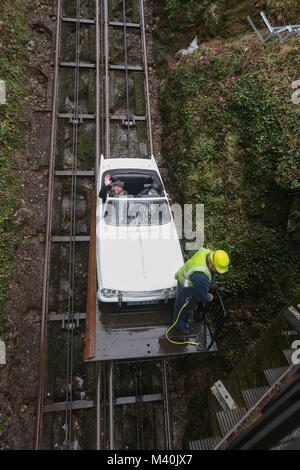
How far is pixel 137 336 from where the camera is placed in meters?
5.68

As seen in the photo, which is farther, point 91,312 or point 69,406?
point 69,406

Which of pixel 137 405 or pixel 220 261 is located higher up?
pixel 220 261

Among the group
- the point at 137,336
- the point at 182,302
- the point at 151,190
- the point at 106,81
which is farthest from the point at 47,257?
the point at 106,81

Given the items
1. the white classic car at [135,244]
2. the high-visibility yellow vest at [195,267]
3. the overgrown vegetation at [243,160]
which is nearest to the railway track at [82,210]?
the overgrown vegetation at [243,160]

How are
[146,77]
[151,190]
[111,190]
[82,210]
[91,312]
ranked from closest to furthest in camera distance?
1. [91,312]
2. [111,190]
3. [151,190]
4. [82,210]
5. [146,77]

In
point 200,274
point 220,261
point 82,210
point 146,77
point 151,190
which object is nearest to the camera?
point 220,261

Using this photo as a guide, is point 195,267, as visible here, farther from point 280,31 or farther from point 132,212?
point 280,31

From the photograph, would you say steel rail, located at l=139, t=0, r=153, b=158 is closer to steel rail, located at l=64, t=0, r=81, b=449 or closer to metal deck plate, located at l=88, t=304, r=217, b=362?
steel rail, located at l=64, t=0, r=81, b=449

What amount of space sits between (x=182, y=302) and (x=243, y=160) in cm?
446

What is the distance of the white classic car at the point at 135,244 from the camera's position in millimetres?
5652

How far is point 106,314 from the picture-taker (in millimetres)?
5910
